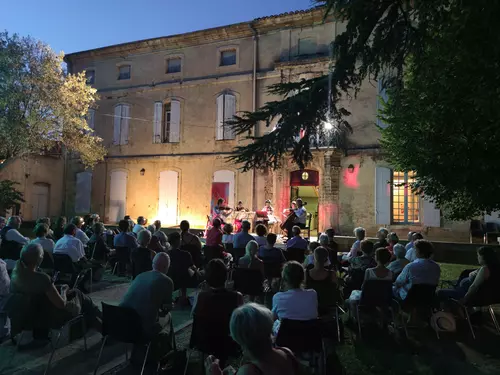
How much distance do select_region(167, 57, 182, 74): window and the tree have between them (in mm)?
4888

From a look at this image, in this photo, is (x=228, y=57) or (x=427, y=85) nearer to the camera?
(x=427, y=85)

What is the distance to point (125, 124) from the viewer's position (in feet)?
66.9

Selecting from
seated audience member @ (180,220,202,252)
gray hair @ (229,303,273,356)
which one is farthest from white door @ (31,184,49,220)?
gray hair @ (229,303,273,356)

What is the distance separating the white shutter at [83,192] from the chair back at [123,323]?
19.2 metres

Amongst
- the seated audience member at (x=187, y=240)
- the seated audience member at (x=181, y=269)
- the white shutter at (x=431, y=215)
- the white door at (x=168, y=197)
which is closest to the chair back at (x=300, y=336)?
the seated audience member at (x=181, y=269)

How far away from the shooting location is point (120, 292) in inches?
253

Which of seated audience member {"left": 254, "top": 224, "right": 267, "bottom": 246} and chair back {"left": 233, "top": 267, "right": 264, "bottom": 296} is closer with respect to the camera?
chair back {"left": 233, "top": 267, "right": 264, "bottom": 296}

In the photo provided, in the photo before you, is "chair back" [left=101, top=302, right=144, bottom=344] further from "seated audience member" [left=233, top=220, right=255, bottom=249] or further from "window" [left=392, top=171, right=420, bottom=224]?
"window" [left=392, top=171, right=420, bottom=224]

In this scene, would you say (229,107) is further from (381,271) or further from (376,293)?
(376,293)

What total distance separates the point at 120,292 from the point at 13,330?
285 centimetres

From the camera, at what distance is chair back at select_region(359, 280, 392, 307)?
14.4 feet

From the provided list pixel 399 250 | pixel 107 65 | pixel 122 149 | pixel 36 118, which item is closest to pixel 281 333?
pixel 399 250

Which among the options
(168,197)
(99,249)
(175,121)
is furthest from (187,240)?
(175,121)

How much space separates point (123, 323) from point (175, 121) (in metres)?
16.9
